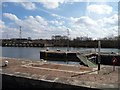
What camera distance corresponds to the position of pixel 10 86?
15414 mm

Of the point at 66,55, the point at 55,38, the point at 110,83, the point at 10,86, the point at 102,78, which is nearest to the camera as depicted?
the point at 110,83

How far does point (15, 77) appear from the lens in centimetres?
1481

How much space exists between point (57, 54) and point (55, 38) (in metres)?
118

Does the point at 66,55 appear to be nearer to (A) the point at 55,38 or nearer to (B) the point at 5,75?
(B) the point at 5,75

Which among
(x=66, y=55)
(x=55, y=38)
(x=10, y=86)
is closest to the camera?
(x=10, y=86)

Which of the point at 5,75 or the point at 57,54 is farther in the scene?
the point at 57,54

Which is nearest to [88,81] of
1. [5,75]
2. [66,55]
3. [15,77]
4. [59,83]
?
[59,83]

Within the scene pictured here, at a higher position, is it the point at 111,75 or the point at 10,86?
the point at 111,75

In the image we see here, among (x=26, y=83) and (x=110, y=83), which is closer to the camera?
(x=110, y=83)

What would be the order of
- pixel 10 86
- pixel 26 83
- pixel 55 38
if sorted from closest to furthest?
→ pixel 26 83 < pixel 10 86 < pixel 55 38

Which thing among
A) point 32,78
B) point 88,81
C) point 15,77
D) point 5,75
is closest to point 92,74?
point 88,81

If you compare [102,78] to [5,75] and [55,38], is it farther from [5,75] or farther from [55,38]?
[55,38]

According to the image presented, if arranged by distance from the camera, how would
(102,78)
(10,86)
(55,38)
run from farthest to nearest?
(55,38), (10,86), (102,78)

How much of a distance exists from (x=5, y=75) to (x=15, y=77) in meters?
1.20
